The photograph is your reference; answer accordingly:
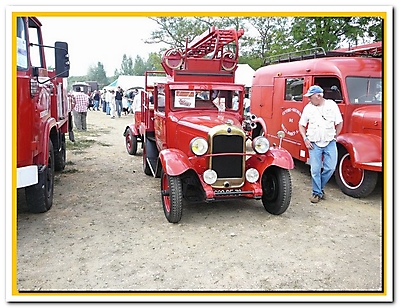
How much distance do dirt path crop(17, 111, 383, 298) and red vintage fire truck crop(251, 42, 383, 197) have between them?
482 millimetres

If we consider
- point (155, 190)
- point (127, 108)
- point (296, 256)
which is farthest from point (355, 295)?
point (127, 108)

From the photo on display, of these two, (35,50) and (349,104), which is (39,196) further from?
(349,104)

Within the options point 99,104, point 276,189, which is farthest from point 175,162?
point 99,104

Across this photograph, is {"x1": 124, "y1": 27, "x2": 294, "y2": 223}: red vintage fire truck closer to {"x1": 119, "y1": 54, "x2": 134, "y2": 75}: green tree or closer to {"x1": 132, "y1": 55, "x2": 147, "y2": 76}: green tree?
{"x1": 132, "y1": 55, "x2": 147, "y2": 76}: green tree

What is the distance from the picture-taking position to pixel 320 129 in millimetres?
5668

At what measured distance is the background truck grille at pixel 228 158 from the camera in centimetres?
494

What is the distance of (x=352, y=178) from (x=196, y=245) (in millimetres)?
3298

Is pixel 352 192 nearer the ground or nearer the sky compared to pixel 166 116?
nearer the ground

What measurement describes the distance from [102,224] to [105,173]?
2.79 meters

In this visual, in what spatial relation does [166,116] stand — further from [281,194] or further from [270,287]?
[270,287]

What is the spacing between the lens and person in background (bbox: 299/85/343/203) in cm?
566

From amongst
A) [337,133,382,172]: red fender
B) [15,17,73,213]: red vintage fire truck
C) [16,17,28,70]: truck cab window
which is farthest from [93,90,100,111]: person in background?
[16,17,28,70]: truck cab window

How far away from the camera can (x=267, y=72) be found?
9320mm
